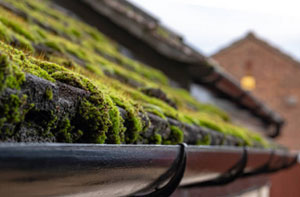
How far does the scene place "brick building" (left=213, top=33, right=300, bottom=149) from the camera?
20.4 metres

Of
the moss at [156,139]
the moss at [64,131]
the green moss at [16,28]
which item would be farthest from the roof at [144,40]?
the moss at [64,131]

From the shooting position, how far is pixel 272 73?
20.9 metres

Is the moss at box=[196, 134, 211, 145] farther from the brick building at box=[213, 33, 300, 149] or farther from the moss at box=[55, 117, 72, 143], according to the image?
the brick building at box=[213, 33, 300, 149]

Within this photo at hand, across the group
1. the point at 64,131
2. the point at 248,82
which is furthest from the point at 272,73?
the point at 64,131

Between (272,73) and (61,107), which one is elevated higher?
(61,107)

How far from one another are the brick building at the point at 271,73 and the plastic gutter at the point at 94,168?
764 inches

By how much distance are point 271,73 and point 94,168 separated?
20.8 m

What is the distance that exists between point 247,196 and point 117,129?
3.35 metres

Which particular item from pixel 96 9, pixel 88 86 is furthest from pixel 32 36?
pixel 96 9

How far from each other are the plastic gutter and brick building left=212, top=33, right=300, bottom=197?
63.7ft

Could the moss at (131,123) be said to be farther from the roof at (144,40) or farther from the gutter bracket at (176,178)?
the roof at (144,40)

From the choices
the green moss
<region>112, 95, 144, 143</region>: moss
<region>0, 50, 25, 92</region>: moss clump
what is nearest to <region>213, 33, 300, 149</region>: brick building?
the green moss

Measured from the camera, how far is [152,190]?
168 cm

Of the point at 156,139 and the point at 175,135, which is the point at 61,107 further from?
the point at 175,135
